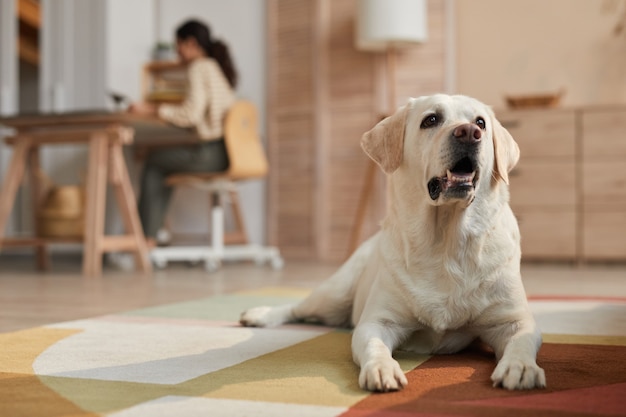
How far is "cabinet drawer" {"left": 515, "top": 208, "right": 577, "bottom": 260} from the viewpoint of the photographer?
523cm

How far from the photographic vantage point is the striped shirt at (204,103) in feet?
16.8

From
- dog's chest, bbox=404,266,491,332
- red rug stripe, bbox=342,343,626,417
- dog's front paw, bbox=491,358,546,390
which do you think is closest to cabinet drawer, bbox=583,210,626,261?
red rug stripe, bbox=342,343,626,417

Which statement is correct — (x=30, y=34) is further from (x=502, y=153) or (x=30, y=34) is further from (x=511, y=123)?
(x=502, y=153)

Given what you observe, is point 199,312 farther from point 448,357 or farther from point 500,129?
point 500,129

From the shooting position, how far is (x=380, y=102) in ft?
19.5

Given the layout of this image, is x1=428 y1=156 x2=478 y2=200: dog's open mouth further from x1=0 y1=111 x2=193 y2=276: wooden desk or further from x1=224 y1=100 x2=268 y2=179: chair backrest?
x1=224 y1=100 x2=268 y2=179: chair backrest

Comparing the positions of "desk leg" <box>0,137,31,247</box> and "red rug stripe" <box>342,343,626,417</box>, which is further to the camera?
"desk leg" <box>0,137,31,247</box>

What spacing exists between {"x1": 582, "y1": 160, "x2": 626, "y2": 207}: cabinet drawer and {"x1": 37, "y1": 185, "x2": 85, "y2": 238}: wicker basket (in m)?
3.52

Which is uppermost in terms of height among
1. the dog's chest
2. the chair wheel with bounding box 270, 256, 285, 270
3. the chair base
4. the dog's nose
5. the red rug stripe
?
the dog's nose

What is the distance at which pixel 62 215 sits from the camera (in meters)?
5.03

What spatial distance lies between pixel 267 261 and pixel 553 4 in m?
3.04

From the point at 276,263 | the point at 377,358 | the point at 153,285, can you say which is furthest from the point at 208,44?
the point at 377,358

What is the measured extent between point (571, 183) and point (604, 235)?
43 cm

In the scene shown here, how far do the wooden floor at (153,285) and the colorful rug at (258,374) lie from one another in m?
Answer: 0.52
